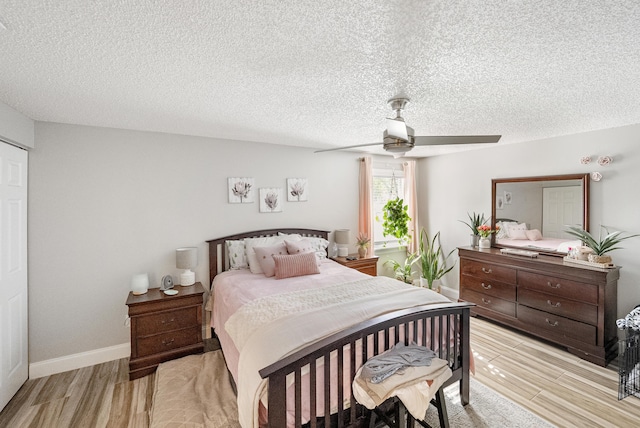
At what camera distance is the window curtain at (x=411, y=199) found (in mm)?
5262

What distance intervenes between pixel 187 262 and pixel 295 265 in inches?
49.0

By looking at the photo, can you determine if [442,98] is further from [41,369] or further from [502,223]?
[41,369]

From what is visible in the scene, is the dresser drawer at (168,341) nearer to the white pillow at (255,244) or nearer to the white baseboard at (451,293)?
the white pillow at (255,244)

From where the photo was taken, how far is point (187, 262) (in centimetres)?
323

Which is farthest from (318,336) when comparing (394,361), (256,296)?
(256,296)

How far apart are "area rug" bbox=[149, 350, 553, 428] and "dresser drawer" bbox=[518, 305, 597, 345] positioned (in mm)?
1368

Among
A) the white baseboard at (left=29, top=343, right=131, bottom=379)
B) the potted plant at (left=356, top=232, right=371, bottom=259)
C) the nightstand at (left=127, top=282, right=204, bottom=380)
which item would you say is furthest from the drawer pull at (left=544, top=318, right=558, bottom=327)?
the white baseboard at (left=29, top=343, right=131, bottom=379)

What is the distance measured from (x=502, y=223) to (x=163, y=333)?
4696 mm

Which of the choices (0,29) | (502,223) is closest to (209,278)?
(0,29)

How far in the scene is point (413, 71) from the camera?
1.87 metres

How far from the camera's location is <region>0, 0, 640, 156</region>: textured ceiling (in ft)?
4.27

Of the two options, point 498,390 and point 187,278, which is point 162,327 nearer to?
point 187,278

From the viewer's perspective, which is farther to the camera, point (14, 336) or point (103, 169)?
point (103, 169)

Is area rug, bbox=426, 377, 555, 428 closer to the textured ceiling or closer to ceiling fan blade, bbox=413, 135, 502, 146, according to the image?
ceiling fan blade, bbox=413, 135, 502, 146
